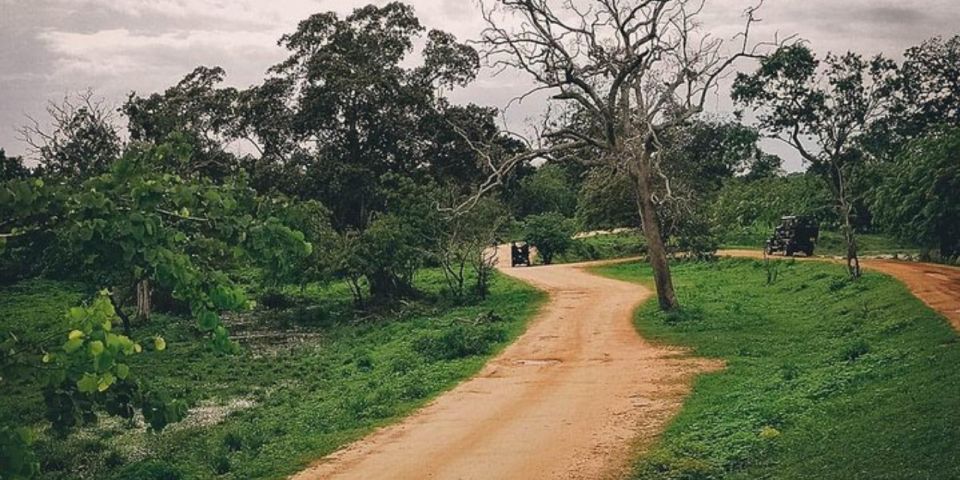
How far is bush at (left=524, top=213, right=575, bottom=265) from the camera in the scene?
153 feet

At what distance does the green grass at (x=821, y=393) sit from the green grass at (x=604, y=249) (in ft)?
81.6

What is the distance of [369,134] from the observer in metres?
32.2

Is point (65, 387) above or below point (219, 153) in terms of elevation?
below

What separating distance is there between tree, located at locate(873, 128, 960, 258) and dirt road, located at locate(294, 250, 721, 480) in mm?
10909

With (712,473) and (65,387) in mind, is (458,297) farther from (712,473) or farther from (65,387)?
(65,387)

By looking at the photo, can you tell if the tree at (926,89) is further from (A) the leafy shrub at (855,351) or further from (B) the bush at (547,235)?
(A) the leafy shrub at (855,351)

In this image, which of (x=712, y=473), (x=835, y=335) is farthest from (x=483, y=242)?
(x=712, y=473)

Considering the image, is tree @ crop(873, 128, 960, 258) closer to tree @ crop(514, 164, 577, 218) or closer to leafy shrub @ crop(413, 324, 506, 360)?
leafy shrub @ crop(413, 324, 506, 360)

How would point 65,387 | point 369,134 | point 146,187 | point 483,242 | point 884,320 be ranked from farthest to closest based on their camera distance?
point 369,134
point 483,242
point 884,320
point 146,187
point 65,387

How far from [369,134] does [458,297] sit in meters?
7.17

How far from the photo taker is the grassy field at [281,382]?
11.8m

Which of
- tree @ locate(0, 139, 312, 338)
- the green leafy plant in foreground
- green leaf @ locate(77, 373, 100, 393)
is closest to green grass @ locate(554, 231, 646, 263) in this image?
tree @ locate(0, 139, 312, 338)

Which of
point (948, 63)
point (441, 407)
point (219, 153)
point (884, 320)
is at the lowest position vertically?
point (441, 407)

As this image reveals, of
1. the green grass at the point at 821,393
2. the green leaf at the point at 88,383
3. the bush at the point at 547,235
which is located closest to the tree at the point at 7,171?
the green leaf at the point at 88,383
